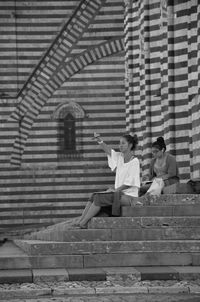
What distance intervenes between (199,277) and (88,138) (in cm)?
1729

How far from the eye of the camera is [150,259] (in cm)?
1163

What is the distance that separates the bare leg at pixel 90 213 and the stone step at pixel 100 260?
3.62 ft

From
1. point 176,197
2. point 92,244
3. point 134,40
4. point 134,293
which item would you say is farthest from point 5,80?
point 134,293

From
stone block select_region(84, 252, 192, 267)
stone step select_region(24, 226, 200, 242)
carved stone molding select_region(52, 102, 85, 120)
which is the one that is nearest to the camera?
stone block select_region(84, 252, 192, 267)

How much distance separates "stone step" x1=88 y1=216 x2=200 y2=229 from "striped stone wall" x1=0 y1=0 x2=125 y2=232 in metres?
14.7

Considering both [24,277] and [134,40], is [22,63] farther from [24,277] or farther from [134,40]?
[24,277]

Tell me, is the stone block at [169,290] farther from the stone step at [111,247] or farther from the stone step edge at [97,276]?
the stone step at [111,247]

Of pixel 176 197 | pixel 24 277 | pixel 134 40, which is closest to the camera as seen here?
pixel 24 277

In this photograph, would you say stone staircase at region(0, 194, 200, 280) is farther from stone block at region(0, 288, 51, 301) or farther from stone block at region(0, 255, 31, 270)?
stone block at region(0, 288, 51, 301)

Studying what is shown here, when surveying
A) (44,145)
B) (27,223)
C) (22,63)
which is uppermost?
(22,63)

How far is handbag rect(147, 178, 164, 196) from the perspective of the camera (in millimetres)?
15359

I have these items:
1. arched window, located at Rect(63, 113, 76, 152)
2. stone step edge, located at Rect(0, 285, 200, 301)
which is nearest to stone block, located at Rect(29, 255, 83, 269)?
stone step edge, located at Rect(0, 285, 200, 301)

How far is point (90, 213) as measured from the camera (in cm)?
1284

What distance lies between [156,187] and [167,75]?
447cm
